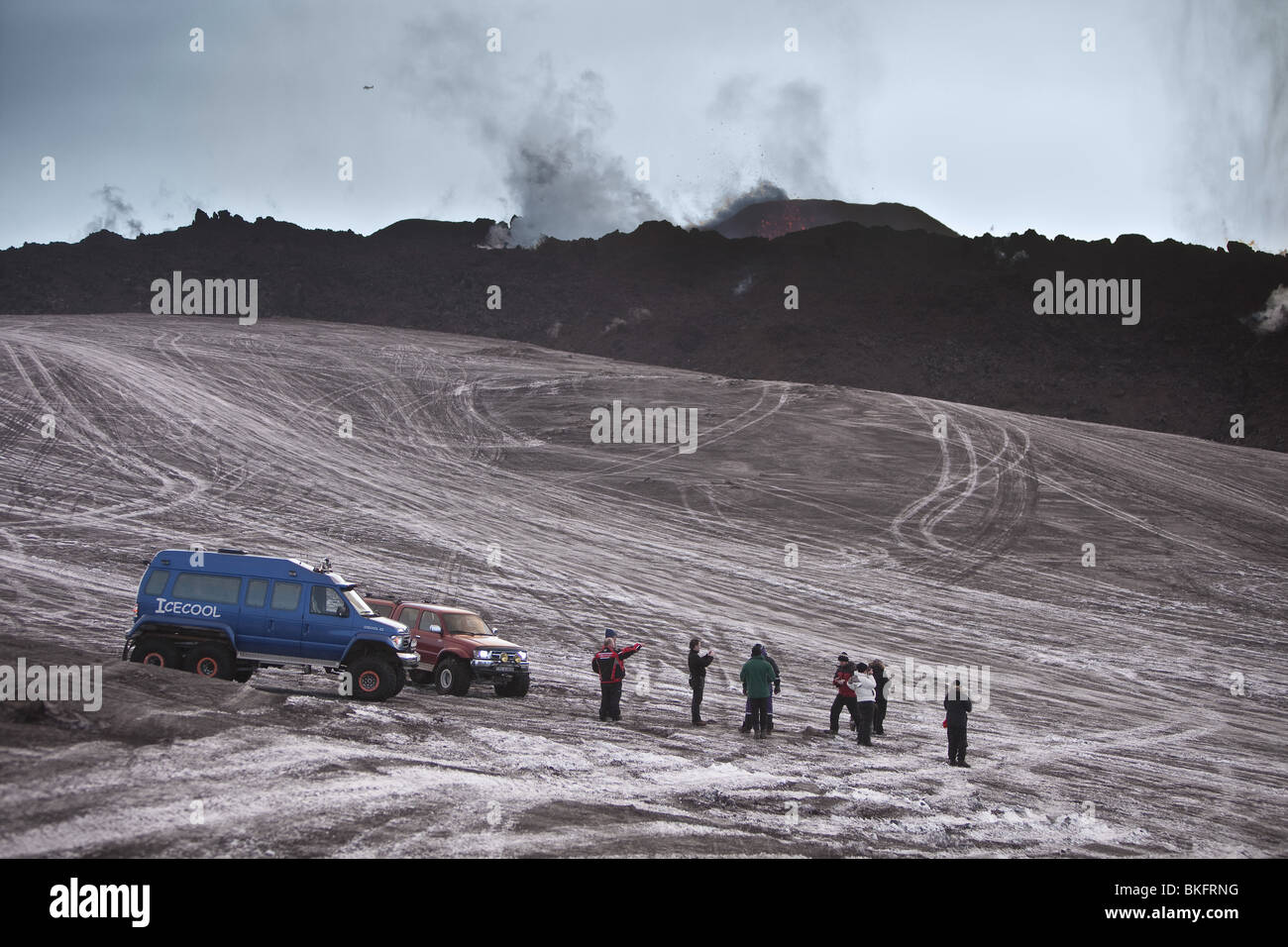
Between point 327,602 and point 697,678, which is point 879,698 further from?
point 327,602

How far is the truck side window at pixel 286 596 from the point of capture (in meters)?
15.8

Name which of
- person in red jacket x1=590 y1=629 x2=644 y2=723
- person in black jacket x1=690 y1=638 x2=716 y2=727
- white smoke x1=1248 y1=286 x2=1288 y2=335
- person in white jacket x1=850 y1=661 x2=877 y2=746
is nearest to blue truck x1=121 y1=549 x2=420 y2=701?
person in red jacket x1=590 y1=629 x2=644 y2=723

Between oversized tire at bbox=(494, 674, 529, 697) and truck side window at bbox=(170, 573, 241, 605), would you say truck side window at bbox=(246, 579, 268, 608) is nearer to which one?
truck side window at bbox=(170, 573, 241, 605)

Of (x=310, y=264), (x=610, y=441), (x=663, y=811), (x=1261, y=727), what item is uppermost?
(x=310, y=264)

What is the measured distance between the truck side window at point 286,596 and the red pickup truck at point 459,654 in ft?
8.51

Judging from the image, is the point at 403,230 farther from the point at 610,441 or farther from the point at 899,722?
the point at 899,722

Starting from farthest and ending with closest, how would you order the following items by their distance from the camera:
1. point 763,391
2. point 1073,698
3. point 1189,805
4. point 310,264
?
point 310,264, point 763,391, point 1073,698, point 1189,805

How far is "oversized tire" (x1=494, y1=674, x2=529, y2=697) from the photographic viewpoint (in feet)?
57.0

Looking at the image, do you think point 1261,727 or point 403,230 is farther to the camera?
point 403,230

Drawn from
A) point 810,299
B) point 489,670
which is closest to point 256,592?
point 489,670


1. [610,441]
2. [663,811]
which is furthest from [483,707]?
[610,441]

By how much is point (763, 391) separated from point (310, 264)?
51994mm

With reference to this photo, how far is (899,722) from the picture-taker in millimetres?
18297
